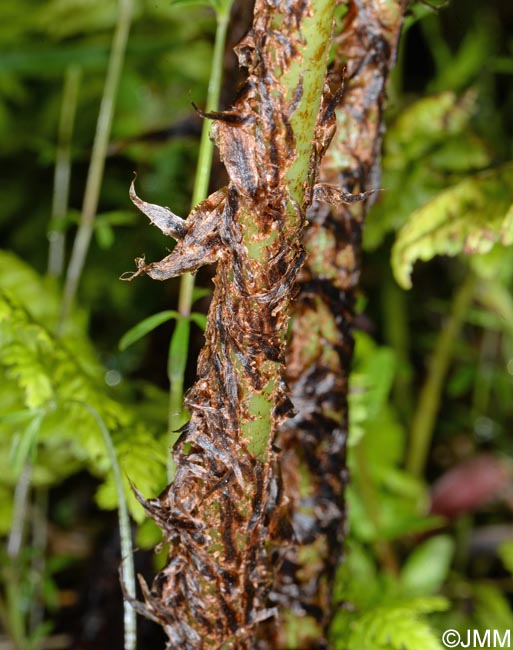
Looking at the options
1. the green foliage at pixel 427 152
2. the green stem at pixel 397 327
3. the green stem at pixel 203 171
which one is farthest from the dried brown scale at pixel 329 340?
the green stem at pixel 397 327

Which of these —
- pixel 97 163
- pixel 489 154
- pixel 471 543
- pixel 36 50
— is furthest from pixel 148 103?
pixel 471 543

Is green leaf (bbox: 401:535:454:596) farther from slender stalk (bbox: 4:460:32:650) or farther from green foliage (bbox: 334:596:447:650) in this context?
slender stalk (bbox: 4:460:32:650)

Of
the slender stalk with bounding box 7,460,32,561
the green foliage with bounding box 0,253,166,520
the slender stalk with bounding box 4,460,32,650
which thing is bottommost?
the slender stalk with bounding box 4,460,32,650

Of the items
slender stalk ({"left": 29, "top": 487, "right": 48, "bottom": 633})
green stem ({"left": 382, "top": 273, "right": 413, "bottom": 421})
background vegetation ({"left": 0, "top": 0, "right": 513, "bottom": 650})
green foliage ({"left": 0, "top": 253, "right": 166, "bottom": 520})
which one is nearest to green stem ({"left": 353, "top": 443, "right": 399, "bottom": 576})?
background vegetation ({"left": 0, "top": 0, "right": 513, "bottom": 650})

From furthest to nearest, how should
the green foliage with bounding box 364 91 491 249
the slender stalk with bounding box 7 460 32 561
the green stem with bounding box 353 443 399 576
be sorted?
the green stem with bounding box 353 443 399 576 → the green foliage with bounding box 364 91 491 249 → the slender stalk with bounding box 7 460 32 561

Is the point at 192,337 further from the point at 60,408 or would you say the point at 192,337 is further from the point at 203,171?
the point at 203,171

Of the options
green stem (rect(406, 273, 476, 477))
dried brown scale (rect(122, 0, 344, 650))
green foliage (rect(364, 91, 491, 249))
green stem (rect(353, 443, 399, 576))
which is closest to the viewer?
dried brown scale (rect(122, 0, 344, 650))

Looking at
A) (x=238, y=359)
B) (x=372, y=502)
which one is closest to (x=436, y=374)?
(x=372, y=502)
